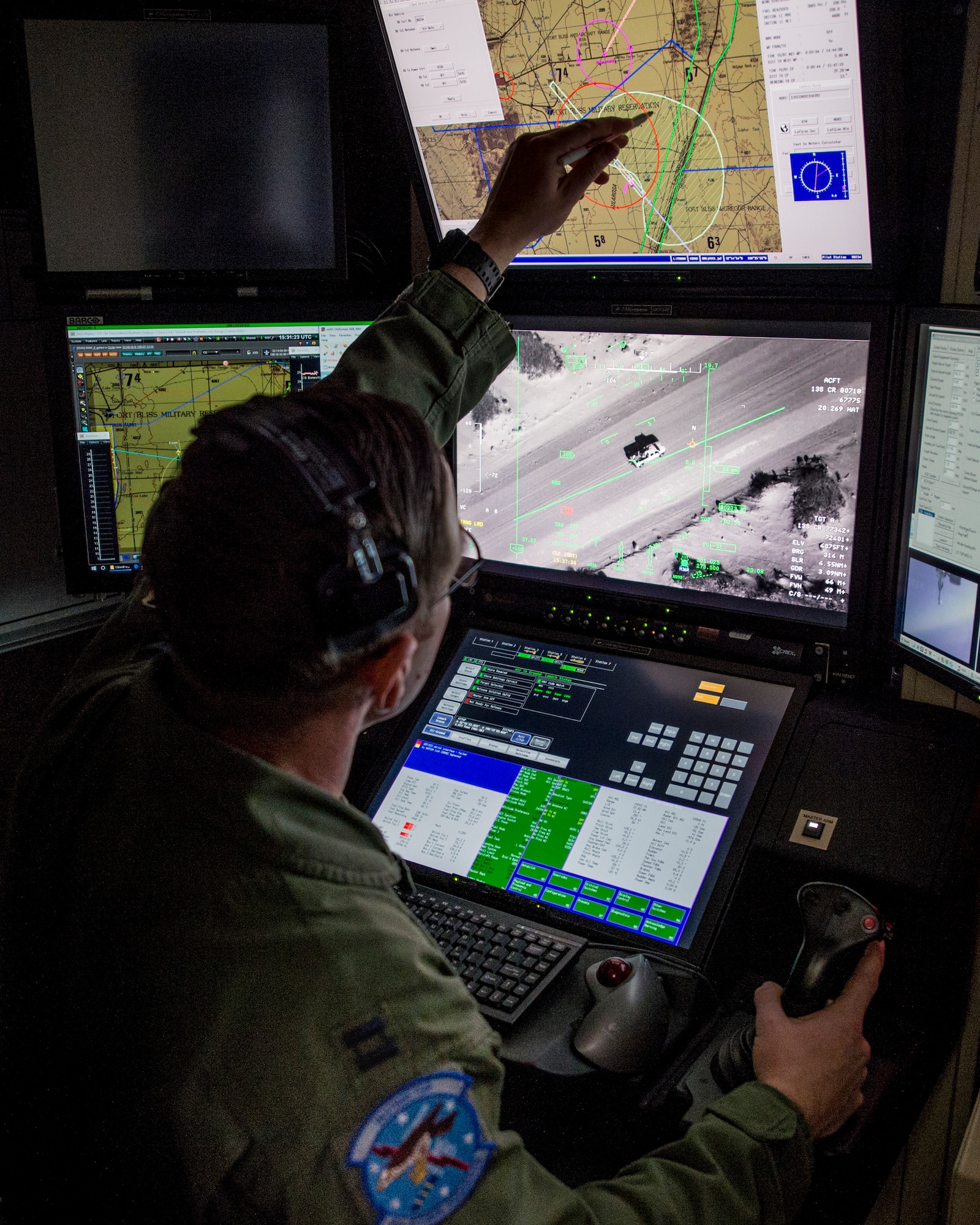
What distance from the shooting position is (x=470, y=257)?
1.17m

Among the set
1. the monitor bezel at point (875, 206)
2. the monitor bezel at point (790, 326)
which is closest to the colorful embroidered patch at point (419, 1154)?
the monitor bezel at point (790, 326)

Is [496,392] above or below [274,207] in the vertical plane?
below

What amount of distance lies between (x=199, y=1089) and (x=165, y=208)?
1.43 meters

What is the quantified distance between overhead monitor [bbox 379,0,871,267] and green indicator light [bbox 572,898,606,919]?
2.81 feet

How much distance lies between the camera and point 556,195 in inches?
46.3

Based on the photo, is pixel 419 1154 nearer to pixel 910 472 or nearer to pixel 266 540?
pixel 266 540

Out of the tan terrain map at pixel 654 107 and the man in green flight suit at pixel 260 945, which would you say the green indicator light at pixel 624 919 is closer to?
the man in green flight suit at pixel 260 945

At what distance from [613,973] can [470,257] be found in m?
0.81

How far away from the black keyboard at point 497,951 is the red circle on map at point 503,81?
1051 mm

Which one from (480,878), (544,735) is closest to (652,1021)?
(480,878)

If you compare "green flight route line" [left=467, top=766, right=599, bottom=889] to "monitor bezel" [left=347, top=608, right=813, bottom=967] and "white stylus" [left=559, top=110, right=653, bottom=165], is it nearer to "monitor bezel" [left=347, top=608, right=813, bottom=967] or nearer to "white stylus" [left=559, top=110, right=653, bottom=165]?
"monitor bezel" [left=347, top=608, right=813, bottom=967]

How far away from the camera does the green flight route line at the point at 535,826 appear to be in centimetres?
136

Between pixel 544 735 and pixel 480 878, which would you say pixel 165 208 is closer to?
pixel 544 735

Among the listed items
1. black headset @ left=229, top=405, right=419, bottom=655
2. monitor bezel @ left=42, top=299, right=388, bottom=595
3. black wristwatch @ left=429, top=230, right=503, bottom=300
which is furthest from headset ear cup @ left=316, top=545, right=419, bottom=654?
monitor bezel @ left=42, top=299, right=388, bottom=595
